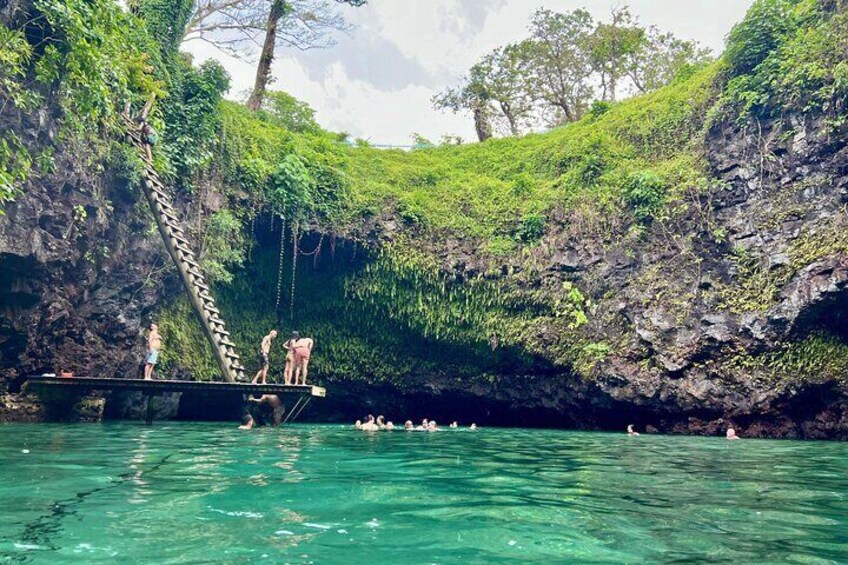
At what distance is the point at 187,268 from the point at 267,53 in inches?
453

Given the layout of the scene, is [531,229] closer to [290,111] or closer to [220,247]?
[220,247]

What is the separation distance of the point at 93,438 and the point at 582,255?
12.1 meters

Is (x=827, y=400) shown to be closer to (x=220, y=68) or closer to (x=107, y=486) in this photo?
(x=107, y=486)

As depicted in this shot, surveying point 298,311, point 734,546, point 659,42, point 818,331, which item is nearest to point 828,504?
point 734,546

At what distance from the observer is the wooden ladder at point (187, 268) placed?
11995 mm

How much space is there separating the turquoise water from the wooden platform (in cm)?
320

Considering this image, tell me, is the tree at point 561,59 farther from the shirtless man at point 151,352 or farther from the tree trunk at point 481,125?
the shirtless man at point 151,352

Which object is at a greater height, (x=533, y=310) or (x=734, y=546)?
(x=533, y=310)

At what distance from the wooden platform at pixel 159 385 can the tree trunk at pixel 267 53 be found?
13.0 m

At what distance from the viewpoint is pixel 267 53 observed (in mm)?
21094

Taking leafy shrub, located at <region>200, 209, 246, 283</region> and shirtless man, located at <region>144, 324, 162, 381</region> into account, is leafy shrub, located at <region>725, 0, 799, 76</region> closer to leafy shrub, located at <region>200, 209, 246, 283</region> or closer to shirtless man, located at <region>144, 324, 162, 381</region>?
leafy shrub, located at <region>200, 209, 246, 283</region>

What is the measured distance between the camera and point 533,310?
52.6 feet

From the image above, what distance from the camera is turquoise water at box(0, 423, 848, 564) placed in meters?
3.26

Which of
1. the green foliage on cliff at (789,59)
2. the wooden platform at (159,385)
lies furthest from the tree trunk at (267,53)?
the green foliage on cliff at (789,59)
